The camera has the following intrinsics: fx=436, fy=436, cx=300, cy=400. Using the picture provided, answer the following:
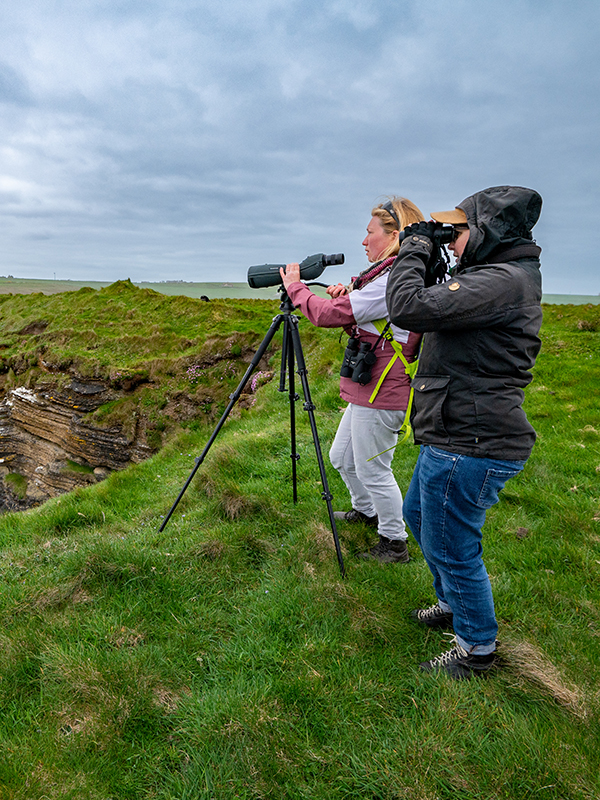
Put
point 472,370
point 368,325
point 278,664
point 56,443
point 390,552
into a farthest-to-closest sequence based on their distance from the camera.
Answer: point 56,443 < point 390,552 < point 368,325 < point 278,664 < point 472,370

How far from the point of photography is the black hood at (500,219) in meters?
2.39

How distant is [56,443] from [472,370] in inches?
725

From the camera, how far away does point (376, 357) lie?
3.95 m

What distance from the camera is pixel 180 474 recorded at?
26.9 feet

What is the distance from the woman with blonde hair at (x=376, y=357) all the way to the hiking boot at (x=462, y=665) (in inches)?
48.7

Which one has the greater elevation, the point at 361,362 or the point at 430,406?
the point at 361,362

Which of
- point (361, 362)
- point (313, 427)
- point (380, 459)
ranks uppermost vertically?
point (361, 362)

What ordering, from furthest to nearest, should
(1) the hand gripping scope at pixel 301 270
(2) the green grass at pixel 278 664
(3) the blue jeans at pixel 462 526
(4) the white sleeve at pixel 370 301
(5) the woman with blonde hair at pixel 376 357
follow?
(1) the hand gripping scope at pixel 301 270
(5) the woman with blonde hair at pixel 376 357
(4) the white sleeve at pixel 370 301
(3) the blue jeans at pixel 462 526
(2) the green grass at pixel 278 664

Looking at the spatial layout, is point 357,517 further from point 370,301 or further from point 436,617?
point 370,301

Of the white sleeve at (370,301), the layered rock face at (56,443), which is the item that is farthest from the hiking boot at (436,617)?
the layered rock face at (56,443)

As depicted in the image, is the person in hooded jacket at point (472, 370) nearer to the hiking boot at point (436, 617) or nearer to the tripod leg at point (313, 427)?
the hiking boot at point (436, 617)

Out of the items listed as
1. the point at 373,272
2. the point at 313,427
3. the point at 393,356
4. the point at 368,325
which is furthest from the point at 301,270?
the point at 313,427

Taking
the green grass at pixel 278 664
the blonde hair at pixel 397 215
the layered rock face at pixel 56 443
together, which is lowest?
the layered rock face at pixel 56 443

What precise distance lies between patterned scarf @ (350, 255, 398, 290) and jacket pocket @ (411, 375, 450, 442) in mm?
1267
